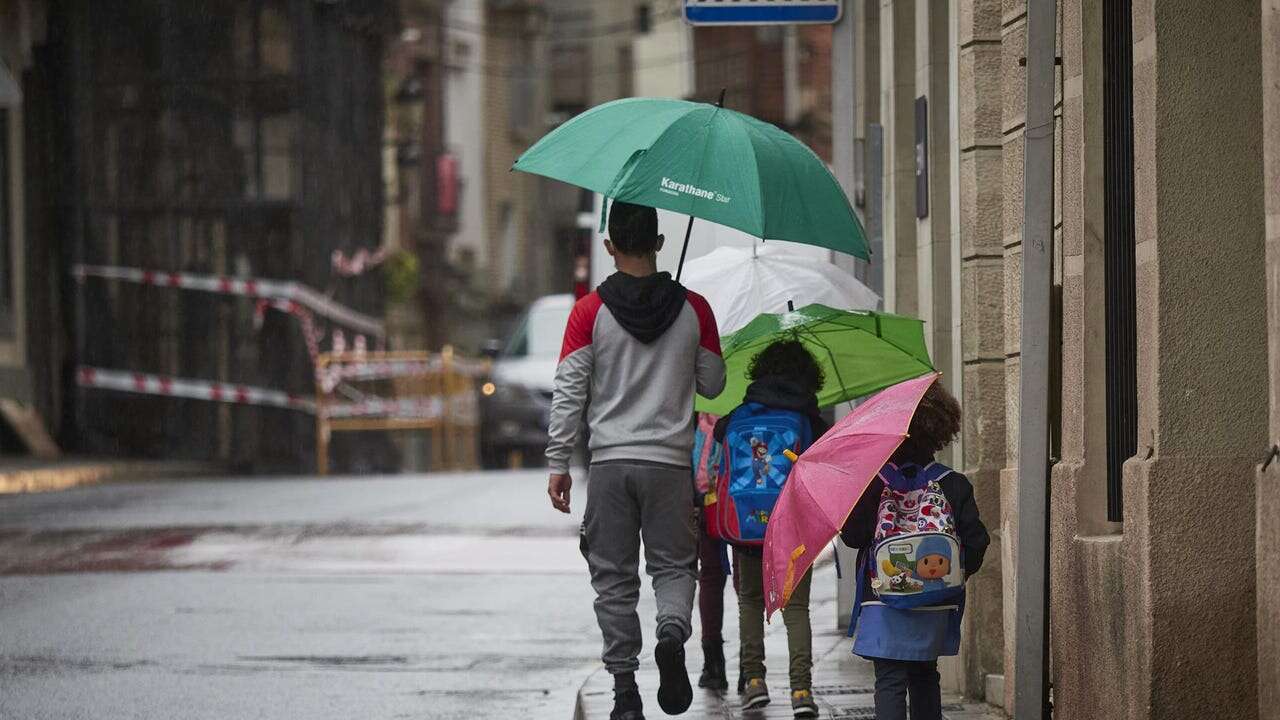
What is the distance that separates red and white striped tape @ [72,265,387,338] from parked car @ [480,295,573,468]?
3.96 metres

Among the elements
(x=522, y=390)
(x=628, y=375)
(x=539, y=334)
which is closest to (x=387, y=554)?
(x=628, y=375)

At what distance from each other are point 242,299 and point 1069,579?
81.3 feet

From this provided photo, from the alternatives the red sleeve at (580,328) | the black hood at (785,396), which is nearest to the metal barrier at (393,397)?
the black hood at (785,396)

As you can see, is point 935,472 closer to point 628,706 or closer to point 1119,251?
point 1119,251

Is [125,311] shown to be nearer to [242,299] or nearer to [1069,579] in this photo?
[242,299]

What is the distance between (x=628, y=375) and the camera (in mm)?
7590

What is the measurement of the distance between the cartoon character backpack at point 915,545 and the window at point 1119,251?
2.71 feet

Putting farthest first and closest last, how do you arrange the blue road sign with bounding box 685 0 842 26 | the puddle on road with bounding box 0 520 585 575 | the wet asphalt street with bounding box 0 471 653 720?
1. the puddle on road with bounding box 0 520 585 575
2. the blue road sign with bounding box 685 0 842 26
3. the wet asphalt street with bounding box 0 471 653 720

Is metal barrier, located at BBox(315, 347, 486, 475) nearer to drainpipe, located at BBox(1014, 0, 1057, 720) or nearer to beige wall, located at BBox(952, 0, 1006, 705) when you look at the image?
beige wall, located at BBox(952, 0, 1006, 705)

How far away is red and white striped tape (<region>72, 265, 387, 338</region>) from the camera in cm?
2997

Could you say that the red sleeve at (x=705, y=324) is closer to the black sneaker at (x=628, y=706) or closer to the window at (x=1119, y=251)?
the black sneaker at (x=628, y=706)

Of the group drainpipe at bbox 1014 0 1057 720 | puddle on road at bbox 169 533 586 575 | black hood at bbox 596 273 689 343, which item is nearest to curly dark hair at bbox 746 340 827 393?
black hood at bbox 596 273 689 343

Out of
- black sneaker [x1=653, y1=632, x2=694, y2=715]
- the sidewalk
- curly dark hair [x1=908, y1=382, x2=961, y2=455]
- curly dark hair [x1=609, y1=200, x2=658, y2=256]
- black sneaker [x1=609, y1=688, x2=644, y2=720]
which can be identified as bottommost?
the sidewalk

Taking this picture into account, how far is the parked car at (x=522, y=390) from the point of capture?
2759cm
